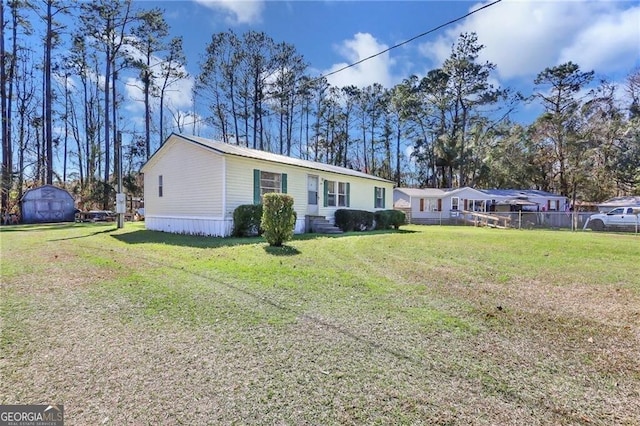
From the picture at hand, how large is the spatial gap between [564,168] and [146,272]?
4120cm

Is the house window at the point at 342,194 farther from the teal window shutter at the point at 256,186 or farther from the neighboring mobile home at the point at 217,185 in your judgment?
the teal window shutter at the point at 256,186

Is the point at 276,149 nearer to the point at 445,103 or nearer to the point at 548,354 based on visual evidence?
the point at 445,103

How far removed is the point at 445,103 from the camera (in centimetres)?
3691

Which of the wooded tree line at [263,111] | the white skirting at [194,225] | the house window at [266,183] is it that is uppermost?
the wooded tree line at [263,111]

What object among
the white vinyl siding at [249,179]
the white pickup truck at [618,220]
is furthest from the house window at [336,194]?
the white pickup truck at [618,220]

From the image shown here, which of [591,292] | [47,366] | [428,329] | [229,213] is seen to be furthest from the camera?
[229,213]

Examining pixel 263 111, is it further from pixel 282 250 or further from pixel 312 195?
pixel 282 250

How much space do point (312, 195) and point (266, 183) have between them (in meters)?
2.94

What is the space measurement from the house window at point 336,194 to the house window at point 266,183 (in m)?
3.13

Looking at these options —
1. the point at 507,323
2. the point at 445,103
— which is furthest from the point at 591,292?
the point at 445,103

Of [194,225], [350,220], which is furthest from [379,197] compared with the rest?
[194,225]

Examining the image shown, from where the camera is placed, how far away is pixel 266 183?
47.4ft

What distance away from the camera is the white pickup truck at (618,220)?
1786 cm

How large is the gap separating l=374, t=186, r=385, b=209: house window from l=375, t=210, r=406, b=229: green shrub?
1.70m
